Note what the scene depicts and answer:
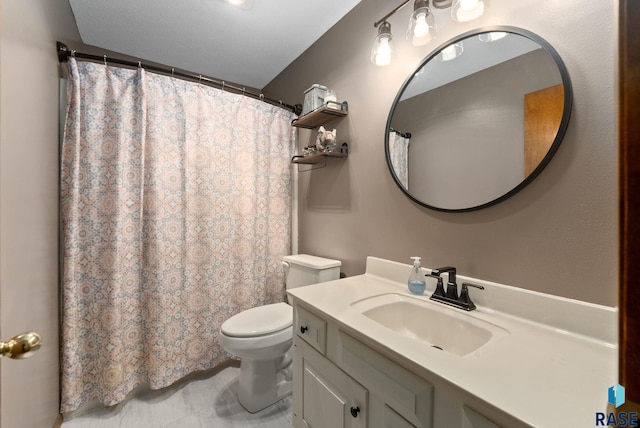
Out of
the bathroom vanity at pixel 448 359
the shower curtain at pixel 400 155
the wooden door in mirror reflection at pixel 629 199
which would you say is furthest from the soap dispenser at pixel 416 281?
the wooden door in mirror reflection at pixel 629 199

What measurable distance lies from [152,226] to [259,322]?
2.97ft

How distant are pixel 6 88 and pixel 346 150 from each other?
4.75 feet

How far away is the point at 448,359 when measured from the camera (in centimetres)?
67

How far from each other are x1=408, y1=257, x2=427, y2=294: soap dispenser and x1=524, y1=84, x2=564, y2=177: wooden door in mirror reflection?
0.54 metres

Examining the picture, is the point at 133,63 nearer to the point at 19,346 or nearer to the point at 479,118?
the point at 19,346

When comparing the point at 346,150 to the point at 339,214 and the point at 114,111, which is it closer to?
the point at 339,214

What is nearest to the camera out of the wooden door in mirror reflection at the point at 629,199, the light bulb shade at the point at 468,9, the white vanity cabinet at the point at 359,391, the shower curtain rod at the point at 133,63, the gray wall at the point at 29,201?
the wooden door in mirror reflection at the point at 629,199

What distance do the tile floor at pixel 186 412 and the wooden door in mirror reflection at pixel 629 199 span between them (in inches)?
64.6

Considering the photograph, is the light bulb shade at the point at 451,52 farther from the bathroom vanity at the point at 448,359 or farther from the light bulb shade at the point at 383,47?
the bathroom vanity at the point at 448,359

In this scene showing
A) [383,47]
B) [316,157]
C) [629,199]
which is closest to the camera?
[629,199]

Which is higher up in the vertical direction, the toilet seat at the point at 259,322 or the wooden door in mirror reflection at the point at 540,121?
the wooden door in mirror reflection at the point at 540,121

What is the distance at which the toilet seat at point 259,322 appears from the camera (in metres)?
1.43

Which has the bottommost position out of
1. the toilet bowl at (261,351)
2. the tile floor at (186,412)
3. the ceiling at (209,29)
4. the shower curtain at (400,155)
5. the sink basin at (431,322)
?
the tile floor at (186,412)

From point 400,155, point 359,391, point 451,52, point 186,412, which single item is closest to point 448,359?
point 359,391
